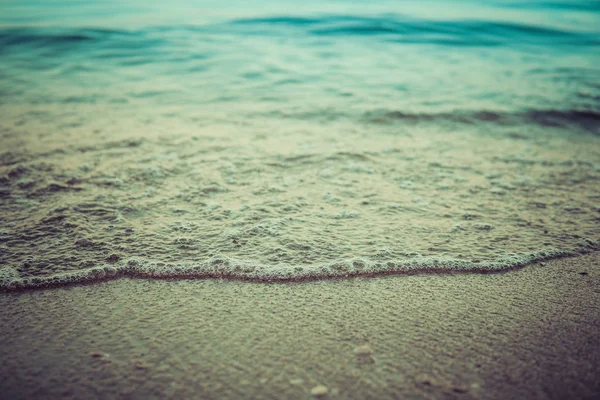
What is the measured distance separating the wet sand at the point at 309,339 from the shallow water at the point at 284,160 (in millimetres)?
177

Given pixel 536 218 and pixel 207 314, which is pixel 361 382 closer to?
pixel 207 314

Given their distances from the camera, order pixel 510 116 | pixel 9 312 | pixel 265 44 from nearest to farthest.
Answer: pixel 9 312 < pixel 510 116 < pixel 265 44

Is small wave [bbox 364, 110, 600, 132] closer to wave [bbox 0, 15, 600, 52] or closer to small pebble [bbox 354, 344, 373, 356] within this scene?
small pebble [bbox 354, 344, 373, 356]

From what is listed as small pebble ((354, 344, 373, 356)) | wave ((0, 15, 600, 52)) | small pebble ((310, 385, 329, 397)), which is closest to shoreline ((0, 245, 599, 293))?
small pebble ((354, 344, 373, 356))

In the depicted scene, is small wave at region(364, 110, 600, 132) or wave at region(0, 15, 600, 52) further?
wave at region(0, 15, 600, 52)

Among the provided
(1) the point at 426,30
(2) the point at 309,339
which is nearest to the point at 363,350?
(2) the point at 309,339

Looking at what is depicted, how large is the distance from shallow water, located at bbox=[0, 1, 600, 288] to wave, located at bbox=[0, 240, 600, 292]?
1cm

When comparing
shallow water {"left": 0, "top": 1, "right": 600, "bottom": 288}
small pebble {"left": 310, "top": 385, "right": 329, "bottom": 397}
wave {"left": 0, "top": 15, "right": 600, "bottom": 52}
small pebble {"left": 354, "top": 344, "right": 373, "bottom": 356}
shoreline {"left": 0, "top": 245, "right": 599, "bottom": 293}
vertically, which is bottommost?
small pebble {"left": 310, "top": 385, "right": 329, "bottom": 397}

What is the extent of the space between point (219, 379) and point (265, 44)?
9.43 meters

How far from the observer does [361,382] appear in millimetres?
1521

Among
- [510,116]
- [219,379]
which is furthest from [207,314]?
[510,116]

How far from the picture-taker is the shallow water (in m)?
2.34

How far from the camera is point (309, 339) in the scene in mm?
1722

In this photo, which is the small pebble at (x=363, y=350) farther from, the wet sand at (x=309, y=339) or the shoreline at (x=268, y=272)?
the shoreline at (x=268, y=272)
